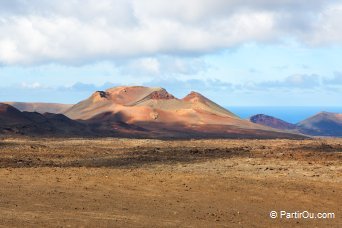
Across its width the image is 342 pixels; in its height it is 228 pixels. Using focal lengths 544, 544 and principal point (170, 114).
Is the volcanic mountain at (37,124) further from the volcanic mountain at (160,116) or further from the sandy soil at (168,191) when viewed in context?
the sandy soil at (168,191)

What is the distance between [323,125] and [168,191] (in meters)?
129

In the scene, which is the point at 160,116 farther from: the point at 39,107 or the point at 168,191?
the point at 168,191

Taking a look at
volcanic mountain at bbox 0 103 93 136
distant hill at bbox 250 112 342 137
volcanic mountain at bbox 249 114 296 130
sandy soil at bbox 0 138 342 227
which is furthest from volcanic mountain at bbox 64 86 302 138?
sandy soil at bbox 0 138 342 227

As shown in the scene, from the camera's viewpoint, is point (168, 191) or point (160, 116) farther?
point (160, 116)

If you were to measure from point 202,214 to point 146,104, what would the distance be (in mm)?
97719

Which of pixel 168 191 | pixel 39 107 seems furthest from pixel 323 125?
pixel 168 191

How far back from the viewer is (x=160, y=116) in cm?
10162

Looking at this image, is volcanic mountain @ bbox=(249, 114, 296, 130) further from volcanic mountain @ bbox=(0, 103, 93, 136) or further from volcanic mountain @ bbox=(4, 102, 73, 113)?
volcanic mountain @ bbox=(0, 103, 93, 136)

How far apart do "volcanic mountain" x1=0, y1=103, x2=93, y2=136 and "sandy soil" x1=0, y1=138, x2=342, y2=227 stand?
118 feet

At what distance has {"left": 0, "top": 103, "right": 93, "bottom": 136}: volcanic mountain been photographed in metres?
70.1

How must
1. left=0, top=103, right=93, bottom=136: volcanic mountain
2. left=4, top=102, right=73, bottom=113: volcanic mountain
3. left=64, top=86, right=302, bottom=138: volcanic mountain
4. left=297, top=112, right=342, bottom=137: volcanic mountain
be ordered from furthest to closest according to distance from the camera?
left=4, top=102, right=73, bottom=113: volcanic mountain → left=297, top=112, right=342, bottom=137: volcanic mountain → left=64, top=86, right=302, bottom=138: volcanic mountain → left=0, top=103, right=93, bottom=136: volcanic mountain

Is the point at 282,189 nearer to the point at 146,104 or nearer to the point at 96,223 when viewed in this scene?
the point at 96,223

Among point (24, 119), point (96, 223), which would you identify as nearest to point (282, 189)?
point (96, 223)

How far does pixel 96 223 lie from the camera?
14320 mm
